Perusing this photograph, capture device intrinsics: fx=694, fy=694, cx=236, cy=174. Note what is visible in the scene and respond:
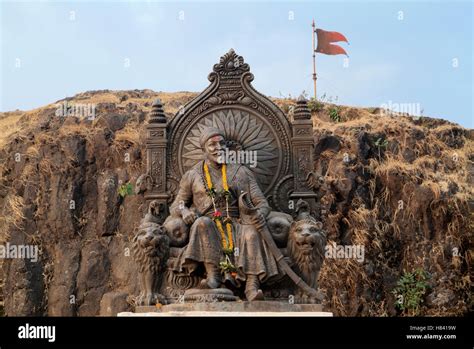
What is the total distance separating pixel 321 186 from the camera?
36.8 feet

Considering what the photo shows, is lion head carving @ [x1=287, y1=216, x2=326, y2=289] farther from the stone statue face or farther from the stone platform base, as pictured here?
the stone statue face

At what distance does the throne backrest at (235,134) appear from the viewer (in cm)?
1138

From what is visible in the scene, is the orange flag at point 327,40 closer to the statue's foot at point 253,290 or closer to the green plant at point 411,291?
the green plant at point 411,291

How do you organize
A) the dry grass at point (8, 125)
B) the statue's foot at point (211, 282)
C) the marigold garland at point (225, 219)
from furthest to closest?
the dry grass at point (8, 125)
the marigold garland at point (225, 219)
the statue's foot at point (211, 282)

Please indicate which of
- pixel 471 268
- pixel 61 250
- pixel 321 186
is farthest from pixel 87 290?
pixel 471 268

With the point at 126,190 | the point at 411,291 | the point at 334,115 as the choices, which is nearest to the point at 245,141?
the point at 126,190

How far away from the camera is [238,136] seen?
11531 millimetres

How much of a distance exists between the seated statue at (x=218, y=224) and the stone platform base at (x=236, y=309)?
0.64ft

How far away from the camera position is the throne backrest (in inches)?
448

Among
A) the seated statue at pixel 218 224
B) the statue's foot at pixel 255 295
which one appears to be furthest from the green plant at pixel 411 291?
the statue's foot at pixel 255 295

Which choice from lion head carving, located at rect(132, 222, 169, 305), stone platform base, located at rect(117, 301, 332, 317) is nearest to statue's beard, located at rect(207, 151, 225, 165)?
lion head carving, located at rect(132, 222, 169, 305)

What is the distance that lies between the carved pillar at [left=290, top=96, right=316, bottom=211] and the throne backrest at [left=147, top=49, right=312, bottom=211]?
2 cm
